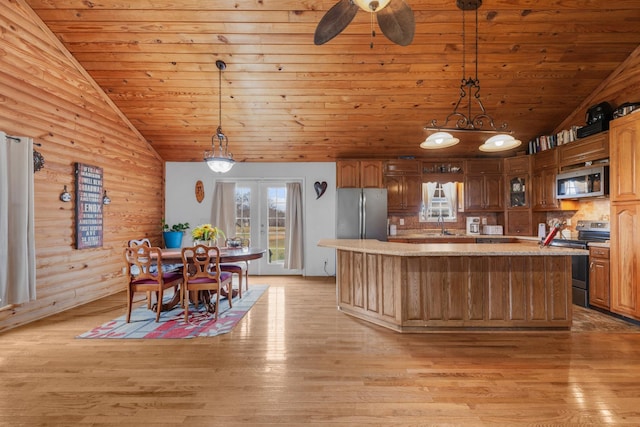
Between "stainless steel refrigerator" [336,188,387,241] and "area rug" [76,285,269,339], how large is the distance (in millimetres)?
2439

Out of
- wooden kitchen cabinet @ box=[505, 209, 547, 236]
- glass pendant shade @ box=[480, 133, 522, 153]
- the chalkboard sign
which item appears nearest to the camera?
glass pendant shade @ box=[480, 133, 522, 153]

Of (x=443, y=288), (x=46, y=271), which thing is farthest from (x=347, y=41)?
(x=46, y=271)

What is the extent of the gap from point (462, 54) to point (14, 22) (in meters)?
5.00

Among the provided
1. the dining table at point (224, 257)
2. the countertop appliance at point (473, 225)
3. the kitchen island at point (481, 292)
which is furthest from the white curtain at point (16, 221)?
the countertop appliance at point (473, 225)

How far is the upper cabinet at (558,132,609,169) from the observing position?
413cm

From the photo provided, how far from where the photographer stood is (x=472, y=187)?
621 centimetres

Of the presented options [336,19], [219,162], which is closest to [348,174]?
[219,162]

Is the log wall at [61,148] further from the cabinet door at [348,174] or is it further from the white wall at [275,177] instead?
the cabinet door at [348,174]

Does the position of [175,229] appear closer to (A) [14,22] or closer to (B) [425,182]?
(A) [14,22]

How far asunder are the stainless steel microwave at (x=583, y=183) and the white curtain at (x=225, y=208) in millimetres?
5702

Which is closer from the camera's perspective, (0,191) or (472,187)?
(0,191)

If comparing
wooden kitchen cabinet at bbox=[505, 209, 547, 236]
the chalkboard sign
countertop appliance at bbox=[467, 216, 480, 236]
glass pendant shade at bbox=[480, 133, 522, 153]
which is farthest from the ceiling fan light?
wooden kitchen cabinet at bbox=[505, 209, 547, 236]

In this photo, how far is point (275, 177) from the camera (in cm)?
669

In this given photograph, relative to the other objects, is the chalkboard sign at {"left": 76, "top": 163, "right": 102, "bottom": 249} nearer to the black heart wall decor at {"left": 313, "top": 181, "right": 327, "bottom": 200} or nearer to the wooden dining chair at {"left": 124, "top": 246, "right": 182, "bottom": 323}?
the wooden dining chair at {"left": 124, "top": 246, "right": 182, "bottom": 323}
